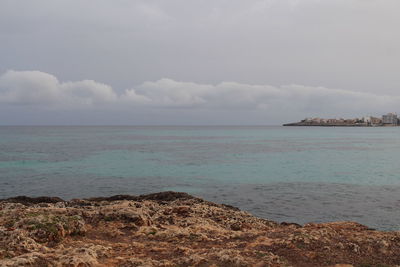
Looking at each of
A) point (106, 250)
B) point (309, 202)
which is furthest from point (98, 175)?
point (106, 250)

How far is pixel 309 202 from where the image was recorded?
2830 centimetres

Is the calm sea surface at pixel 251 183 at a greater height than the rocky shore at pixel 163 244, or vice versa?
the rocky shore at pixel 163 244

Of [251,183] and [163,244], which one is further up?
[163,244]

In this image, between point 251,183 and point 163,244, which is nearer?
point 163,244

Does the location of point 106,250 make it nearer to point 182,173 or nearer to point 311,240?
point 311,240

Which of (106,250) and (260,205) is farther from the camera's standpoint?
(260,205)

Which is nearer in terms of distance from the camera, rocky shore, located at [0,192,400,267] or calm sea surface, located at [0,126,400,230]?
rocky shore, located at [0,192,400,267]

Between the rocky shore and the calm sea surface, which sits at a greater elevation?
the rocky shore

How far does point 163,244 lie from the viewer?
12.5 m

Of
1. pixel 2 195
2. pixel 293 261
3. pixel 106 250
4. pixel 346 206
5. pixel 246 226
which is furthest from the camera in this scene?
pixel 2 195

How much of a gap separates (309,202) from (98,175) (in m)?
27.6

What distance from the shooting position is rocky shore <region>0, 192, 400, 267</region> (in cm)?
1030

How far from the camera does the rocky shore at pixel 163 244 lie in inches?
405

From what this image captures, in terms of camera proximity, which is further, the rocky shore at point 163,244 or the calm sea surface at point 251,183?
the calm sea surface at point 251,183
